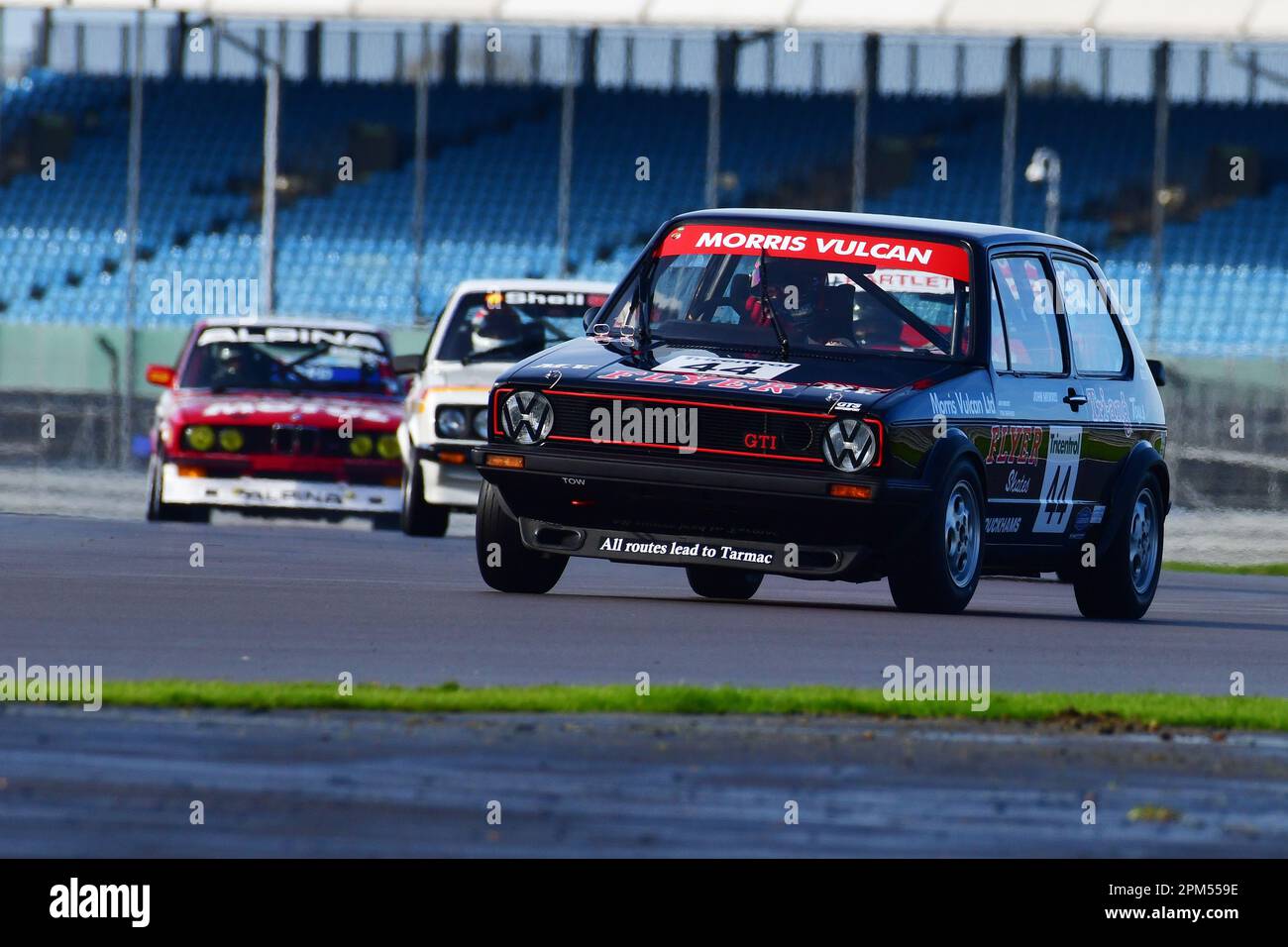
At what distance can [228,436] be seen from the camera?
845 inches

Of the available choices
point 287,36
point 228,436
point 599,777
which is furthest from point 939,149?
point 599,777

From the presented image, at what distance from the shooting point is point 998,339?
13883 millimetres

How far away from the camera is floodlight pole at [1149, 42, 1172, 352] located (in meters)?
35.8

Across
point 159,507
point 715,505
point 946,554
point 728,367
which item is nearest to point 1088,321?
point 946,554

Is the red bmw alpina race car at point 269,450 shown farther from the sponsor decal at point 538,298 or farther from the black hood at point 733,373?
the black hood at point 733,373

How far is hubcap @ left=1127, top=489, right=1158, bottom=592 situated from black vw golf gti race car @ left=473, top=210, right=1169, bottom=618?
0.07 ft

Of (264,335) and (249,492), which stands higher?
(264,335)

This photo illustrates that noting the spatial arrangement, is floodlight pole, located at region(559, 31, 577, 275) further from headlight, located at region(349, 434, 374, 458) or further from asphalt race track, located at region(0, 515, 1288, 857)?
asphalt race track, located at region(0, 515, 1288, 857)

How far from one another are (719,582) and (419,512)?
6.32 metres

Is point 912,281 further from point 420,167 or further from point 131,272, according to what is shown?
point 420,167

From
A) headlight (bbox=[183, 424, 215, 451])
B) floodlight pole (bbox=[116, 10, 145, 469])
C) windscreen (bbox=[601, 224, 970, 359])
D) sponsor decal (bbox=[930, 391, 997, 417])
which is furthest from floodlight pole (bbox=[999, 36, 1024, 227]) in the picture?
sponsor decal (bbox=[930, 391, 997, 417])

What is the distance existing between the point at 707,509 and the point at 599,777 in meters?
5.14

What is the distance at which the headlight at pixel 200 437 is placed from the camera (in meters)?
21.4

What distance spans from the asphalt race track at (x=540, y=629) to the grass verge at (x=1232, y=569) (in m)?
5.24
